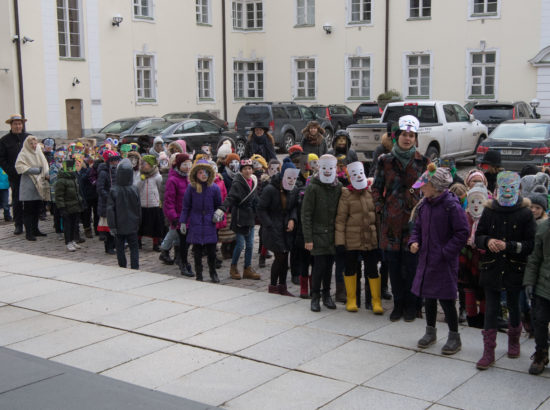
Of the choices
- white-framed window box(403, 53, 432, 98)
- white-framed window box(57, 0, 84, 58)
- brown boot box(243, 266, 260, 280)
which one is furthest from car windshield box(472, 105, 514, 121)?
brown boot box(243, 266, 260, 280)

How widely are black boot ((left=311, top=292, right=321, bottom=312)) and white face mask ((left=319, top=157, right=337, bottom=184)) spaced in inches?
48.7

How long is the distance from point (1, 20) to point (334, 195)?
23.4 metres

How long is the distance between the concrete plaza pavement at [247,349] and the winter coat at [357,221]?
0.78m

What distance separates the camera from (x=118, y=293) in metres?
8.63

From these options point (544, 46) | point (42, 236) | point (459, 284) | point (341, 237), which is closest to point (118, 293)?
point (341, 237)

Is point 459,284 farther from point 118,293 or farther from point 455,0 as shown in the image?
point 455,0

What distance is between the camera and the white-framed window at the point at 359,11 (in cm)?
3453

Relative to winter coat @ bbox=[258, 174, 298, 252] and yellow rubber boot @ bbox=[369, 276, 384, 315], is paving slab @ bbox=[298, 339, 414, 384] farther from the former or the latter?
winter coat @ bbox=[258, 174, 298, 252]

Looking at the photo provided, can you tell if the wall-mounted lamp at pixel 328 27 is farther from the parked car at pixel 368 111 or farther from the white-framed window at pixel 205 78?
the white-framed window at pixel 205 78

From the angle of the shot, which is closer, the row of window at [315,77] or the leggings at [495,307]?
the leggings at [495,307]

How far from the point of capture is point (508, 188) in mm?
5836

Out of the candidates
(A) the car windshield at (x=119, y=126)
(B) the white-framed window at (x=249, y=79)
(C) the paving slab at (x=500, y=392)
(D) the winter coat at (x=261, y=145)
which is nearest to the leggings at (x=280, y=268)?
(C) the paving slab at (x=500, y=392)

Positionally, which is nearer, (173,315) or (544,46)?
(173,315)

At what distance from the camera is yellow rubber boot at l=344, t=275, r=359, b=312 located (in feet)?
25.1
